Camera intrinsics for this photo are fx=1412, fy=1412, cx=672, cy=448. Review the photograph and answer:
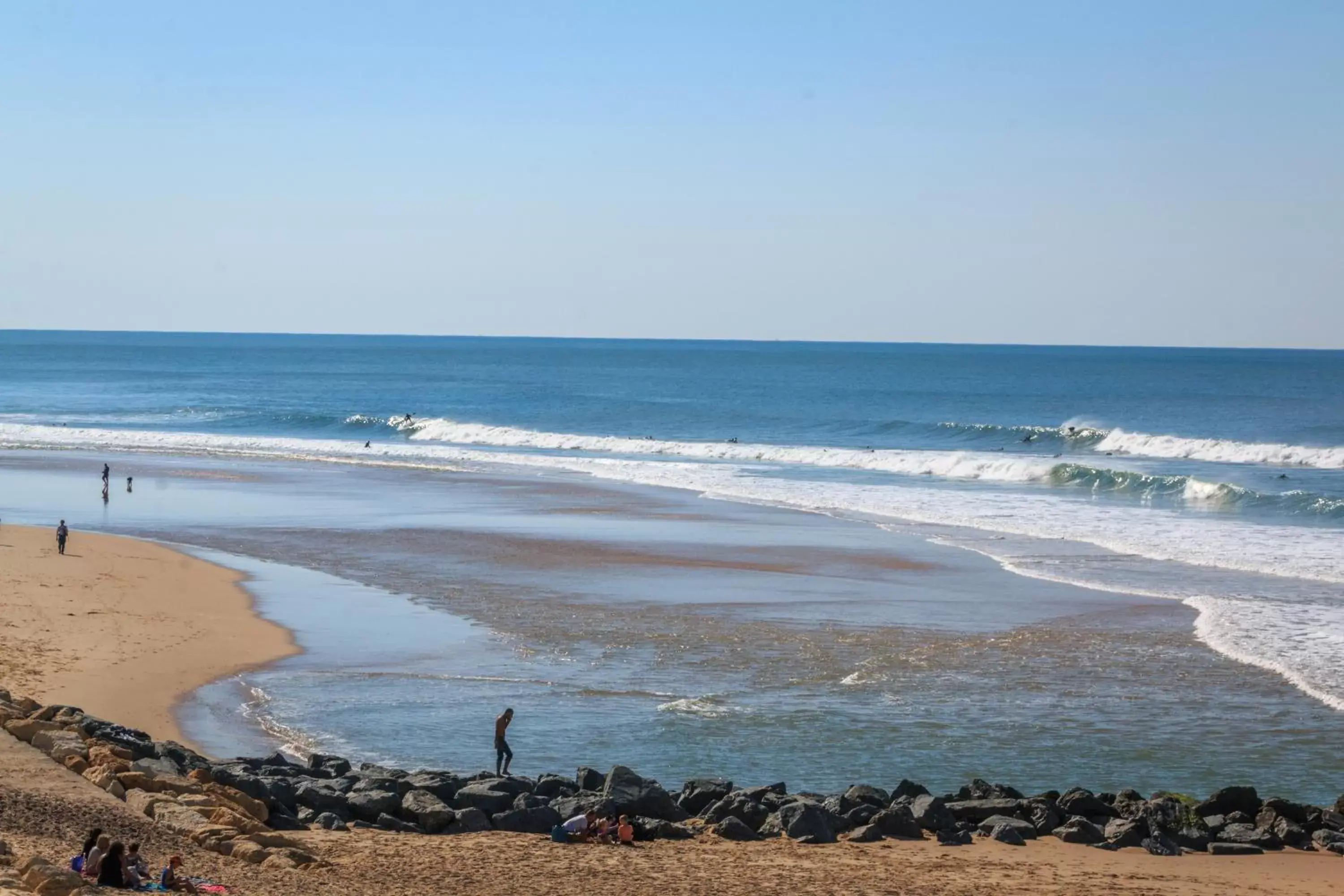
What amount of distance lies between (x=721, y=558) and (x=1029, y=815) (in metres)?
17.0

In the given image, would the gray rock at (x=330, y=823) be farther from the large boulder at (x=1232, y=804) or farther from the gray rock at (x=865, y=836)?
the large boulder at (x=1232, y=804)

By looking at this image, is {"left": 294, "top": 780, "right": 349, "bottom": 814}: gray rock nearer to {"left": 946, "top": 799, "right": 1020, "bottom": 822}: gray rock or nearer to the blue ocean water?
the blue ocean water

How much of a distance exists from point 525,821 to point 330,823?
1.87m

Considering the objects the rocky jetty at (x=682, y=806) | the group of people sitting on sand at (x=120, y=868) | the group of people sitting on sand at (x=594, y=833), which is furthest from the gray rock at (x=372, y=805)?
the group of people sitting on sand at (x=120, y=868)

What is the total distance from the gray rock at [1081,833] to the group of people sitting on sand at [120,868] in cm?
816

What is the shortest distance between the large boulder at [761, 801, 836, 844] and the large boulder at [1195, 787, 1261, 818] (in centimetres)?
385

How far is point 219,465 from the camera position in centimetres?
5581

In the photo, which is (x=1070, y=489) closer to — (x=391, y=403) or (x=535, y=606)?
(x=535, y=606)

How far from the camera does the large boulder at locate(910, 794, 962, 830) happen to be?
46.0 ft

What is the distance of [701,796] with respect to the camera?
1455 cm

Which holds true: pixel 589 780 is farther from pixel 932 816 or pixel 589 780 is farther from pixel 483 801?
pixel 932 816

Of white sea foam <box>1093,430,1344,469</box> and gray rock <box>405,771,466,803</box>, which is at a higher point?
white sea foam <box>1093,430,1344,469</box>

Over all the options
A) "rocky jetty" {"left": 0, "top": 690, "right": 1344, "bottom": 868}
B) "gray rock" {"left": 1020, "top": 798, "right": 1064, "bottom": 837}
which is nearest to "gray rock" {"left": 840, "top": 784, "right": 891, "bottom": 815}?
"rocky jetty" {"left": 0, "top": 690, "right": 1344, "bottom": 868}

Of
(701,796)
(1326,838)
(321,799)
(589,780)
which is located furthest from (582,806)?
(1326,838)
